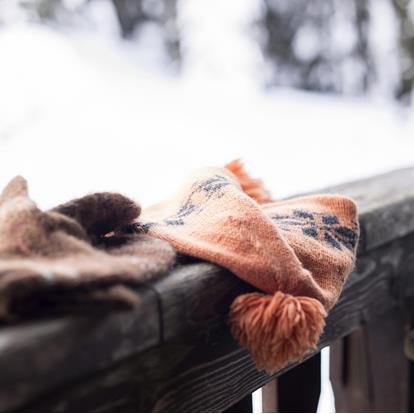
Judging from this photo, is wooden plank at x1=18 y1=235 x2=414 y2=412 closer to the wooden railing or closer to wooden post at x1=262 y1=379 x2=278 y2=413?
the wooden railing

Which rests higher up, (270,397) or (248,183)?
(248,183)

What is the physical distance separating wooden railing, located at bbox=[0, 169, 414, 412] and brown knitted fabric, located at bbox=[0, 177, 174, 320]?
21 millimetres

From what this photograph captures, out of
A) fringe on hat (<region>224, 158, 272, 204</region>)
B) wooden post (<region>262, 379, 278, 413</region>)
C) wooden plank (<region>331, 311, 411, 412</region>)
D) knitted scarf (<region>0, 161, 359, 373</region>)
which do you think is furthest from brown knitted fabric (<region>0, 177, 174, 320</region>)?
wooden plank (<region>331, 311, 411, 412</region>)

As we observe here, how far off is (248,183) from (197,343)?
13.4 inches

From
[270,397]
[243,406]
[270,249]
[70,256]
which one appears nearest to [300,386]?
[270,397]

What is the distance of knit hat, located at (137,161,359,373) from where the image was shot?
2.31ft

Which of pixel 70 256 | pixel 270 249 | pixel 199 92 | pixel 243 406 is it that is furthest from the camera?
pixel 199 92

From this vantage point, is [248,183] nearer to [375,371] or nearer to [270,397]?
[270,397]

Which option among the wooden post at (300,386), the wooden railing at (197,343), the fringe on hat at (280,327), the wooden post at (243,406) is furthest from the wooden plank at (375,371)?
the fringe on hat at (280,327)

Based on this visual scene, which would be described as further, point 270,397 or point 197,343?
point 270,397

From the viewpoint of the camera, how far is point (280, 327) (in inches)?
27.1

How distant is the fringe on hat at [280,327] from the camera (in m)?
0.69

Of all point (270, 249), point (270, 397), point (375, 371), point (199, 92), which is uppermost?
point (199, 92)

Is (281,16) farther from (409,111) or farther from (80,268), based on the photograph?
(80,268)
